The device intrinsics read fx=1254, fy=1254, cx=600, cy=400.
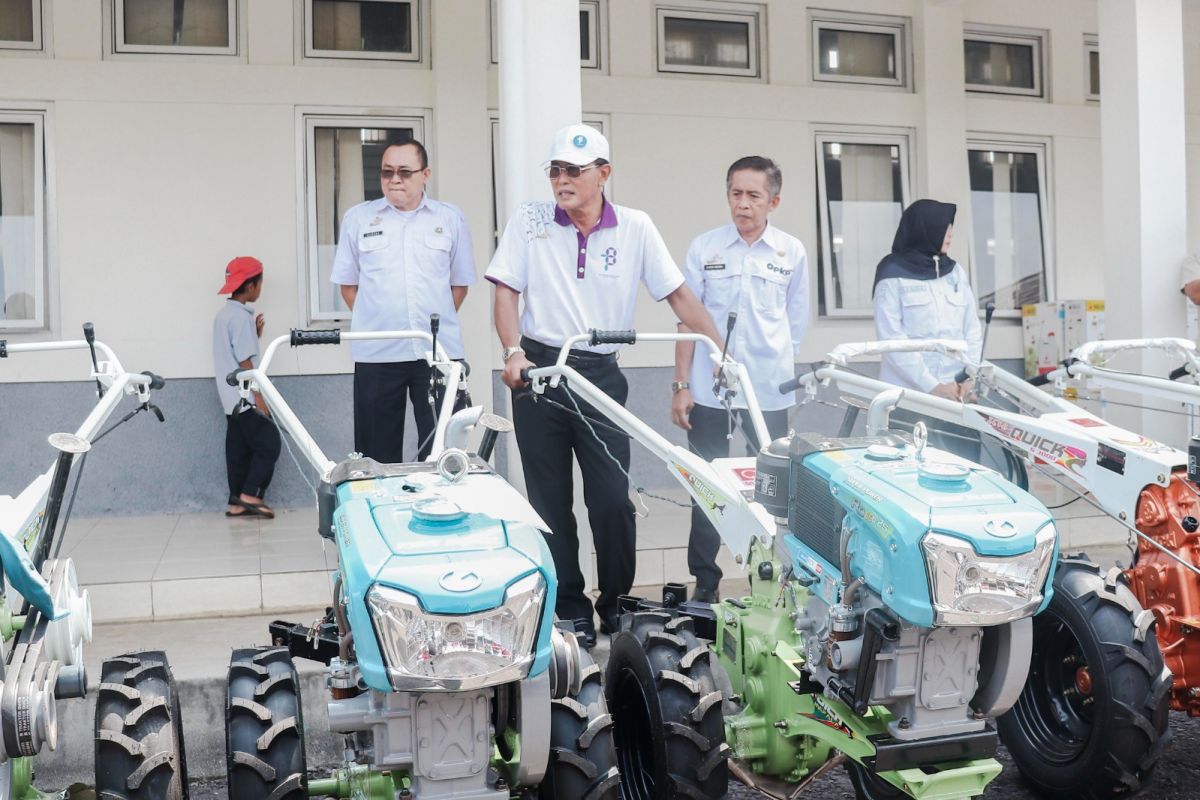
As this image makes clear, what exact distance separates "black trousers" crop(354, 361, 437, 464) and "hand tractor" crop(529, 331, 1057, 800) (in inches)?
71.5

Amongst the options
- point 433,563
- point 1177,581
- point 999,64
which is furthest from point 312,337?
point 999,64

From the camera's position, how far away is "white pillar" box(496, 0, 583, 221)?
5379mm

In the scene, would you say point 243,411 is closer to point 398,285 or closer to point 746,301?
point 398,285

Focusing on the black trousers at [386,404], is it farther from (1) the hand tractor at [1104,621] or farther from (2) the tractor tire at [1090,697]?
(2) the tractor tire at [1090,697]

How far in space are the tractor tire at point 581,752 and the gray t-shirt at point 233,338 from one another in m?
4.79

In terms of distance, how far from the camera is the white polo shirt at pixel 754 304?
5.16m

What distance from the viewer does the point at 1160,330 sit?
259 inches

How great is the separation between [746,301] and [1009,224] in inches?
196

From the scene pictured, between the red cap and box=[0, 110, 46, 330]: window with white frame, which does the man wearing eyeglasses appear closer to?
the red cap

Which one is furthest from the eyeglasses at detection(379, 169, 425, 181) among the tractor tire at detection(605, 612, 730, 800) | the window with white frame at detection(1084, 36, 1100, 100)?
the window with white frame at detection(1084, 36, 1100, 100)

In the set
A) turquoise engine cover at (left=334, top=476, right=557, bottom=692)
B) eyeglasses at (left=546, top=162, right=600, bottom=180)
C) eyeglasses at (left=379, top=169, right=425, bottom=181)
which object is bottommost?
turquoise engine cover at (left=334, top=476, right=557, bottom=692)

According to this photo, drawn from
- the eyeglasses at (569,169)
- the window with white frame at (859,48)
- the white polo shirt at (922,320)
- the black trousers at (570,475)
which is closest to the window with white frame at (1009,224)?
the window with white frame at (859,48)

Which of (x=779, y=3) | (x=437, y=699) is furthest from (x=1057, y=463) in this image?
(x=779, y=3)

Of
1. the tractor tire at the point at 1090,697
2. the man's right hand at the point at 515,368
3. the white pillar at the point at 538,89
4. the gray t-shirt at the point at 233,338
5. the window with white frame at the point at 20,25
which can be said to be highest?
the window with white frame at the point at 20,25
